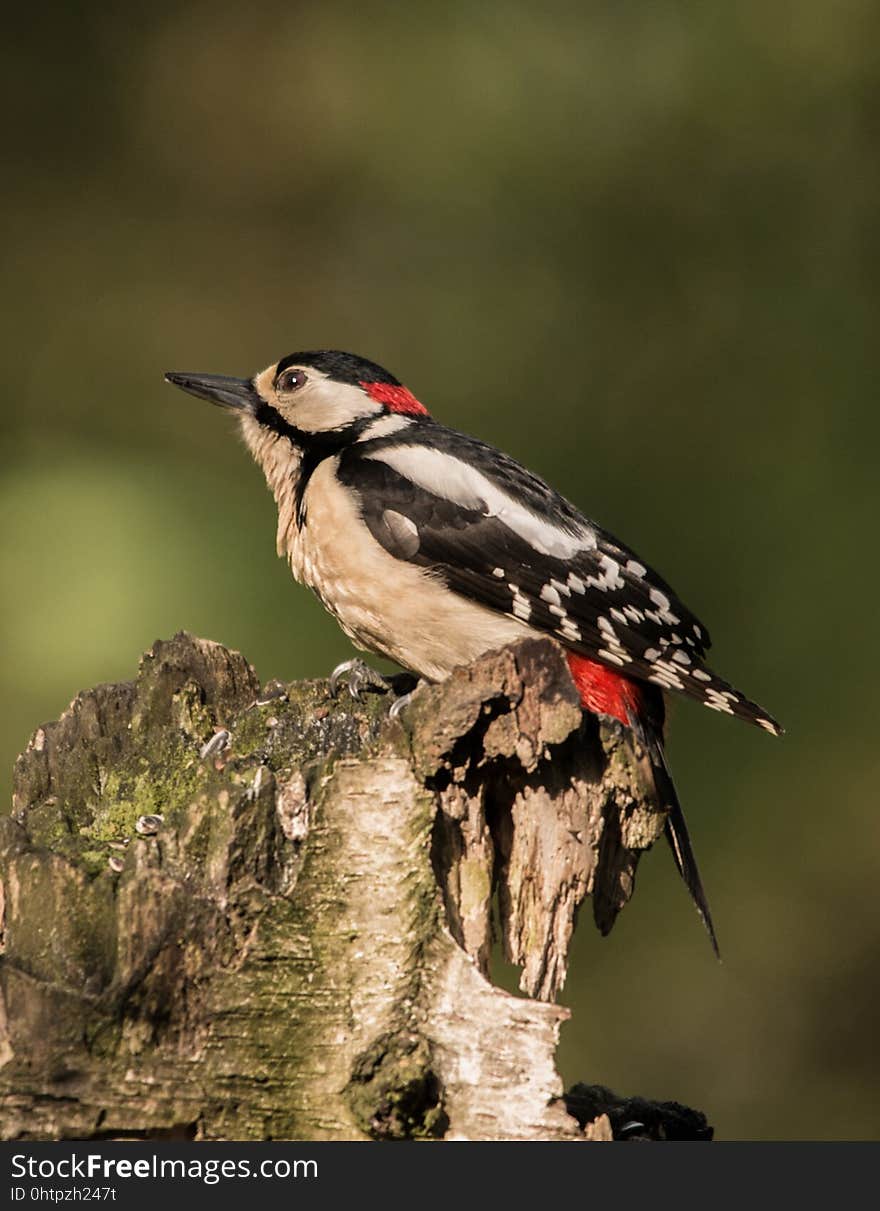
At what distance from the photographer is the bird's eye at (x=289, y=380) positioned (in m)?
4.12

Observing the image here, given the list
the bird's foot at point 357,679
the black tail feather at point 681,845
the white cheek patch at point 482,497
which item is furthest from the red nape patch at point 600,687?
the bird's foot at point 357,679

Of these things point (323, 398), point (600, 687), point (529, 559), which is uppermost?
point (323, 398)

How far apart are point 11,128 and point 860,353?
9.38 ft

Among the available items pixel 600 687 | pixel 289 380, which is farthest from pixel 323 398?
pixel 600 687

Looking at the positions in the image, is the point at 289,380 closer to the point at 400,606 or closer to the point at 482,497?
the point at 482,497

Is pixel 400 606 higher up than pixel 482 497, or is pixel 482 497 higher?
pixel 482 497

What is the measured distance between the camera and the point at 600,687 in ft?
12.0

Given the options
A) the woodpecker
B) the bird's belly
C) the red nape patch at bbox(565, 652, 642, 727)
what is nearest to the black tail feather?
the woodpecker

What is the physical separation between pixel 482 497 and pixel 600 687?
524mm

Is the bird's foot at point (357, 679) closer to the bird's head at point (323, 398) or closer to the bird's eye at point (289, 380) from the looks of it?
the bird's head at point (323, 398)

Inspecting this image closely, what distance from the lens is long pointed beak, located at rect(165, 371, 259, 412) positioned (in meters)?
4.19

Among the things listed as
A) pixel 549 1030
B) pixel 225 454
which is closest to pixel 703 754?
pixel 225 454

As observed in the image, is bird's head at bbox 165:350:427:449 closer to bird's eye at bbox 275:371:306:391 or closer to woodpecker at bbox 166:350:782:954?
bird's eye at bbox 275:371:306:391

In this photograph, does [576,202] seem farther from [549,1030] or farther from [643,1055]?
[549,1030]
